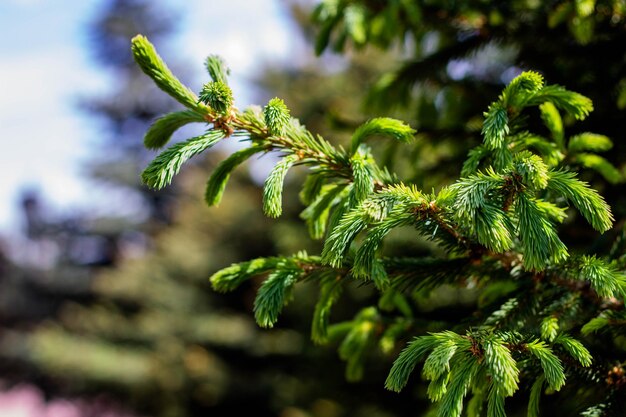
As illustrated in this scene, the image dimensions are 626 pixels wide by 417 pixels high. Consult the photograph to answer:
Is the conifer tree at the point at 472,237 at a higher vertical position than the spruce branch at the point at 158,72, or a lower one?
lower

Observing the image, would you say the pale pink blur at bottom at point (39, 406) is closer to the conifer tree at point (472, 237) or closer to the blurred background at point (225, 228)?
the blurred background at point (225, 228)

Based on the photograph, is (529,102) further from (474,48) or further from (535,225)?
(474,48)

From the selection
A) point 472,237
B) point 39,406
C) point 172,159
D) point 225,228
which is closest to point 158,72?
point 172,159

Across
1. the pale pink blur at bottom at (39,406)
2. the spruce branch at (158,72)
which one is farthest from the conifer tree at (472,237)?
the pale pink blur at bottom at (39,406)

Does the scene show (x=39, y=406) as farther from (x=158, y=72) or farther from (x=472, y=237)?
(x=472, y=237)

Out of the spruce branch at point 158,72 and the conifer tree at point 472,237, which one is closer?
the conifer tree at point 472,237

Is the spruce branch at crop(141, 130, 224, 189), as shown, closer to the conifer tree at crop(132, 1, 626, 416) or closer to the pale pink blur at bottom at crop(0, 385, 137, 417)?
the conifer tree at crop(132, 1, 626, 416)

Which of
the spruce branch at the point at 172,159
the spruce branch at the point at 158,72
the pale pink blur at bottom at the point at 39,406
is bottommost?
the pale pink blur at bottom at the point at 39,406

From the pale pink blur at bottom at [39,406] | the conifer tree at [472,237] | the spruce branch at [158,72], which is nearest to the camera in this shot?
the conifer tree at [472,237]
